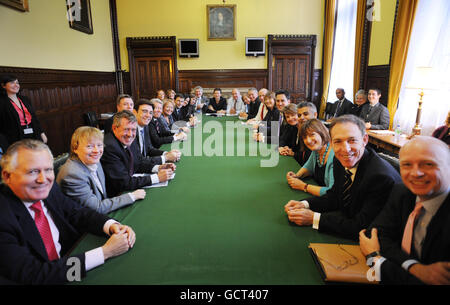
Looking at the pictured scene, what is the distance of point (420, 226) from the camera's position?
120 centimetres

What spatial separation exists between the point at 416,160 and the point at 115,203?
172cm

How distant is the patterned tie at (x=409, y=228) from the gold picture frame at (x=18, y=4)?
602 cm

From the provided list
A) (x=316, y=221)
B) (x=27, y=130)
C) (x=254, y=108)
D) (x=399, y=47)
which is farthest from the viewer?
(x=254, y=108)

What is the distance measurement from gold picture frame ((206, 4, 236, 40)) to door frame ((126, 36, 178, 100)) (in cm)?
133

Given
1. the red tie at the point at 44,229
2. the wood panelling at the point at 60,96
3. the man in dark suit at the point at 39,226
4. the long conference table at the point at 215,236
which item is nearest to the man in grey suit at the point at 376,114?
the long conference table at the point at 215,236

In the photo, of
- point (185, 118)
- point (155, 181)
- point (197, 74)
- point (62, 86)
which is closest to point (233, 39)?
point (197, 74)

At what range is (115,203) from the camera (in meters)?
1.86

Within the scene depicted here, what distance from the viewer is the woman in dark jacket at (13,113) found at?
3986 millimetres

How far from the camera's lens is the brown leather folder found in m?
1.12

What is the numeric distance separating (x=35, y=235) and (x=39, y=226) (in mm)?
104

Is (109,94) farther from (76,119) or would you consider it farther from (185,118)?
(185,118)

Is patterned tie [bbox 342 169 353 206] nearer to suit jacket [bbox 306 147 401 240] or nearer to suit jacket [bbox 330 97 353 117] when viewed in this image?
suit jacket [bbox 306 147 401 240]

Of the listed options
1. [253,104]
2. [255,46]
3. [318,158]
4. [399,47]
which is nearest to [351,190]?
[318,158]

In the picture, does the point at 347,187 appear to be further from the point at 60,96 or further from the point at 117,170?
the point at 60,96
